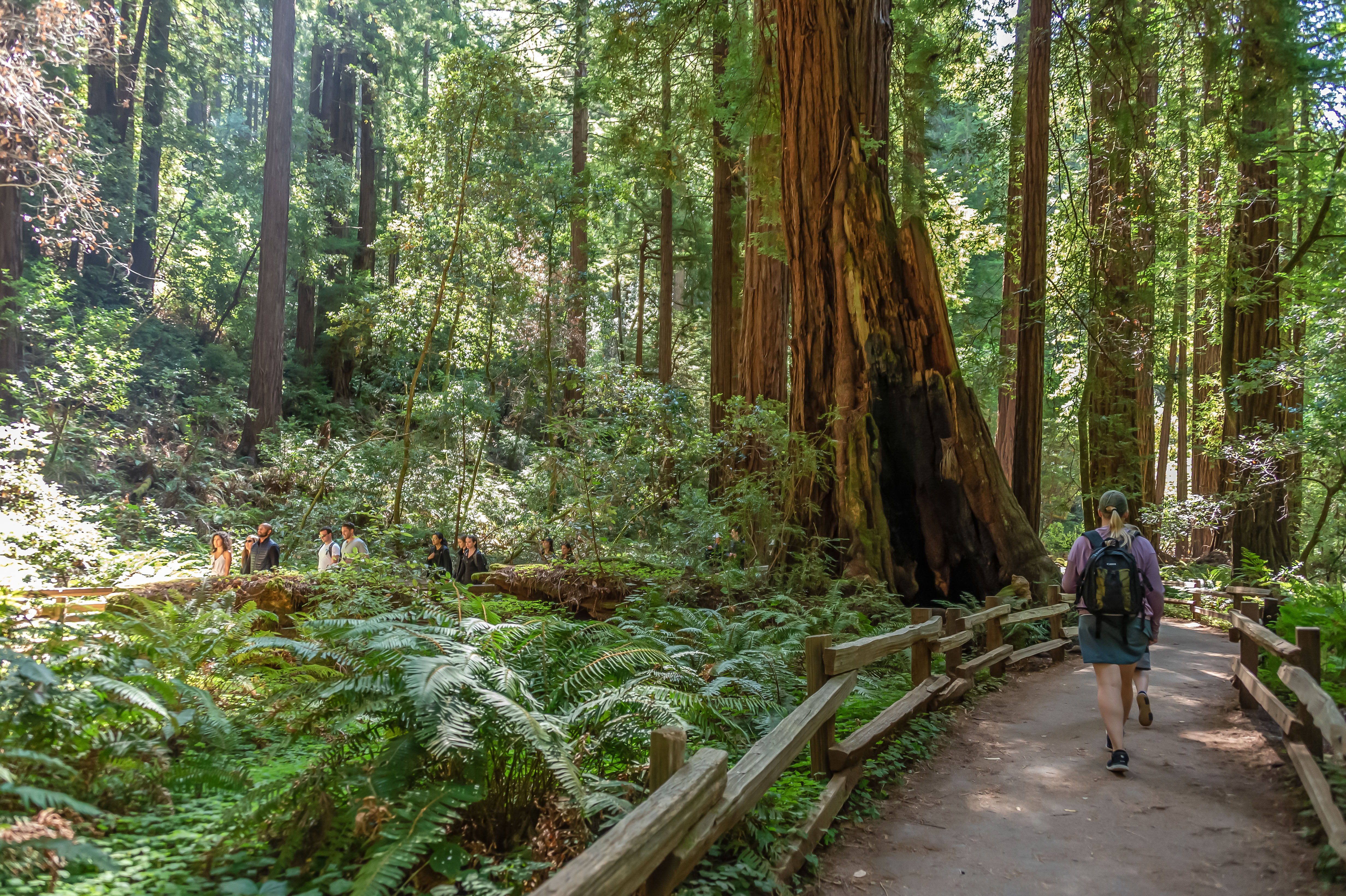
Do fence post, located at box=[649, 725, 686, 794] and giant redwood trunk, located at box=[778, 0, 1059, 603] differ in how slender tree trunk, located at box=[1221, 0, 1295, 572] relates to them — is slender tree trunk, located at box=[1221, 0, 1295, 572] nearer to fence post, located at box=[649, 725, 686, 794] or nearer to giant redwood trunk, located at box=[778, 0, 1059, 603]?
giant redwood trunk, located at box=[778, 0, 1059, 603]

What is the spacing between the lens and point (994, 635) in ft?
29.2

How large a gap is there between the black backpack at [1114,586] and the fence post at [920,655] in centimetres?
164

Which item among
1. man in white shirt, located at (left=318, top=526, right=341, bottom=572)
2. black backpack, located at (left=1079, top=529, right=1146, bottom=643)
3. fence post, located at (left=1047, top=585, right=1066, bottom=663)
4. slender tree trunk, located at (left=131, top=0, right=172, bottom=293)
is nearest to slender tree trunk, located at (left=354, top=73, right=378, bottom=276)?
slender tree trunk, located at (left=131, top=0, right=172, bottom=293)

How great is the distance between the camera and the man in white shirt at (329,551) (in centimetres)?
1267

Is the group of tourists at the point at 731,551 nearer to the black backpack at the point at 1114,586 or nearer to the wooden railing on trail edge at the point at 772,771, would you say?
the wooden railing on trail edge at the point at 772,771

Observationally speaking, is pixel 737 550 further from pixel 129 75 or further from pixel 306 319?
pixel 129 75

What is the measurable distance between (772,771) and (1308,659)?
396 centimetres

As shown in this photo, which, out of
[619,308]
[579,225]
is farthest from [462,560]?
[619,308]

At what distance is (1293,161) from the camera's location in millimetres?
10891

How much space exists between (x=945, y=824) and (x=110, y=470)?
19940mm

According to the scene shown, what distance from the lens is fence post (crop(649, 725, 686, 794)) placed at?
3.36 m

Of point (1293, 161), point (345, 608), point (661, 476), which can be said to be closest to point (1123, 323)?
point (1293, 161)

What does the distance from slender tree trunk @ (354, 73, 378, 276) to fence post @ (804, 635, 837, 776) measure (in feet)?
89.1

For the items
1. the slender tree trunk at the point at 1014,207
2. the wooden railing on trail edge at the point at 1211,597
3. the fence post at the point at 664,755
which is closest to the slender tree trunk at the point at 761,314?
the slender tree trunk at the point at 1014,207
